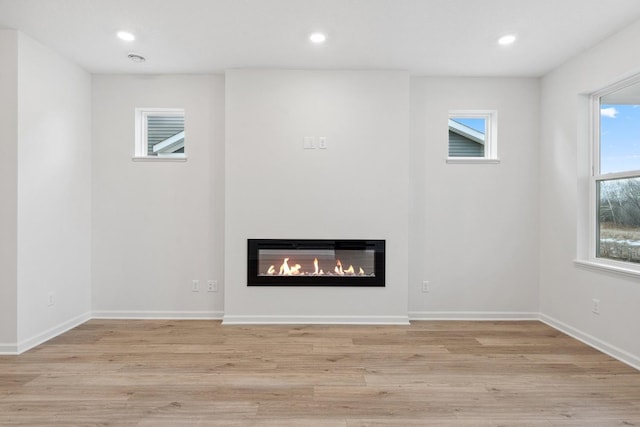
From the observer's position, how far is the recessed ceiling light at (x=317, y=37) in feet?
9.68

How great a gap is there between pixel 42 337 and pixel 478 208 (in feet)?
14.2

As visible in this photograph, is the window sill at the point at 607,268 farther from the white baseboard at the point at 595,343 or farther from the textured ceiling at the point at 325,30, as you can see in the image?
the textured ceiling at the point at 325,30

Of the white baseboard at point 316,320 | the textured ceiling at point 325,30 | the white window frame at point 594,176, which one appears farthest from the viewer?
the white baseboard at point 316,320

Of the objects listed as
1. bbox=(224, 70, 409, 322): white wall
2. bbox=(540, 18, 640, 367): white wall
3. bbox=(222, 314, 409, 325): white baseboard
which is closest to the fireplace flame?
bbox=(224, 70, 409, 322): white wall

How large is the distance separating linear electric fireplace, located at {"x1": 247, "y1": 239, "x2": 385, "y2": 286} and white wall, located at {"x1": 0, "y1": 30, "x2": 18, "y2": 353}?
1.91 metres

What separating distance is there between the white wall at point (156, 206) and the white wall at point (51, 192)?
0.54 ft

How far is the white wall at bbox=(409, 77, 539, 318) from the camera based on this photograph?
12.6 feet

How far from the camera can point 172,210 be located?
384 centimetres

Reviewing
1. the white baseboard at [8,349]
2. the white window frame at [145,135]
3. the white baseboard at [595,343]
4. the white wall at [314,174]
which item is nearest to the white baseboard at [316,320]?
the white wall at [314,174]

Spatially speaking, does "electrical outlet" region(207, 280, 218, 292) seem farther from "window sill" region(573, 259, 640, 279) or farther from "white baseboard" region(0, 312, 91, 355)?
"window sill" region(573, 259, 640, 279)

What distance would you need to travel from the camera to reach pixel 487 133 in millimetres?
3977

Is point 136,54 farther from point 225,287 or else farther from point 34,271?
point 225,287

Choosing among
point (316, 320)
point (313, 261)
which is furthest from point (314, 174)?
point (316, 320)

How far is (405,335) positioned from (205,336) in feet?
6.05
